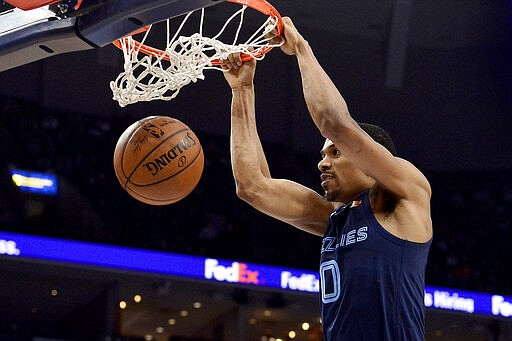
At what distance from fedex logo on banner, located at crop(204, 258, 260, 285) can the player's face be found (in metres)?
5.41

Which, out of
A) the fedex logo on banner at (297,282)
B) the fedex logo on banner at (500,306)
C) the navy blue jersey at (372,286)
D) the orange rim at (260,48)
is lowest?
the navy blue jersey at (372,286)

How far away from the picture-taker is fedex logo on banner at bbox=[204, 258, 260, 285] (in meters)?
8.12

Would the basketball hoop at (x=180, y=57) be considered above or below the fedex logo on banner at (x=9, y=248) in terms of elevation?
below

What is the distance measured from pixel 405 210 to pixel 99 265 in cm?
564

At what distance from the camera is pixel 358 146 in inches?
99.3

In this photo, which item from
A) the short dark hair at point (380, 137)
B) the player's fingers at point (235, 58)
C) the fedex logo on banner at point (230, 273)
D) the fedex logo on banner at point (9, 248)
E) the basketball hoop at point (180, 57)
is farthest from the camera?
the fedex logo on banner at point (230, 273)

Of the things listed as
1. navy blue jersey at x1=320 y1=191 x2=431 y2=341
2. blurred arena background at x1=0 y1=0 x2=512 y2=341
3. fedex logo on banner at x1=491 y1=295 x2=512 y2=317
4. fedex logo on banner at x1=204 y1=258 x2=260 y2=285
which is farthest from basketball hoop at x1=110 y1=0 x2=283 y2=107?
fedex logo on banner at x1=491 y1=295 x2=512 y2=317

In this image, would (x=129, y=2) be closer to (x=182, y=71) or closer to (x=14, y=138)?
(x=182, y=71)

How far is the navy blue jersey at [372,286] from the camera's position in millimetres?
2449

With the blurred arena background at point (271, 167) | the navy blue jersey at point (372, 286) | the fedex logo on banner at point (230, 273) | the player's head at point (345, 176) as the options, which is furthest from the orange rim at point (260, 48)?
the fedex logo on banner at point (230, 273)

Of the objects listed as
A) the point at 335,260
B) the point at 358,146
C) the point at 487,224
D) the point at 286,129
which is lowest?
the point at 335,260

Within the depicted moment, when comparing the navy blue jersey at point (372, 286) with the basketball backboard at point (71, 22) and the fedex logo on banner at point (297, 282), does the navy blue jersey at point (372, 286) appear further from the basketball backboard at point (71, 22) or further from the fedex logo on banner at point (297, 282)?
the fedex logo on banner at point (297, 282)

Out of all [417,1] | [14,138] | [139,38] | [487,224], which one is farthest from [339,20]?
[139,38]

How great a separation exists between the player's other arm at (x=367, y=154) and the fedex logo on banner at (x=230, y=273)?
18.4 feet
